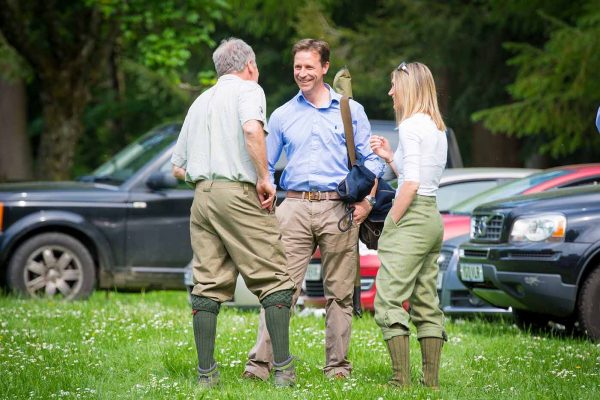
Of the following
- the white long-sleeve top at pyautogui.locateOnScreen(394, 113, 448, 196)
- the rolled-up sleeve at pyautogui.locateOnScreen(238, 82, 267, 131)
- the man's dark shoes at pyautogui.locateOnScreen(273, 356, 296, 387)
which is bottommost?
the man's dark shoes at pyautogui.locateOnScreen(273, 356, 296, 387)

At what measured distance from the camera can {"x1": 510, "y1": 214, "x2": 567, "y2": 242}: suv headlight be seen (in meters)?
8.95

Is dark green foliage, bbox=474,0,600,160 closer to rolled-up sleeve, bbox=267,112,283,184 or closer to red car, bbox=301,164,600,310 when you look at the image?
red car, bbox=301,164,600,310

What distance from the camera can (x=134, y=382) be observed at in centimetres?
688

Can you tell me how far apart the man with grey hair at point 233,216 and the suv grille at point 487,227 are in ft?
10.7

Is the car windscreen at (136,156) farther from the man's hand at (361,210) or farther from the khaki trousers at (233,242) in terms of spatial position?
the khaki trousers at (233,242)

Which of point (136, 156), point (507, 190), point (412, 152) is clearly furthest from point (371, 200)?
point (136, 156)

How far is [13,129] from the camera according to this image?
2600 cm

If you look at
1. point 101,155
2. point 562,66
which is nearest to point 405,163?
point 562,66

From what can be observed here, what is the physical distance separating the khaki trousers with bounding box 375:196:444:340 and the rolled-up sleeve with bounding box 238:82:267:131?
91cm

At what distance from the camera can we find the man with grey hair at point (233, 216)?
6.56 m

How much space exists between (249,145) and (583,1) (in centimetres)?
1223

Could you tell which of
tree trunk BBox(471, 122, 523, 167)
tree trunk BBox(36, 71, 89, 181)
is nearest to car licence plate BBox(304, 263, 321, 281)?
tree trunk BBox(36, 71, 89, 181)

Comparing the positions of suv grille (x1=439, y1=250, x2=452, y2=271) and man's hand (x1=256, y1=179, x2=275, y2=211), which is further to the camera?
suv grille (x1=439, y1=250, x2=452, y2=271)

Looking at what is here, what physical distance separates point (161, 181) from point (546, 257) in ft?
15.2
